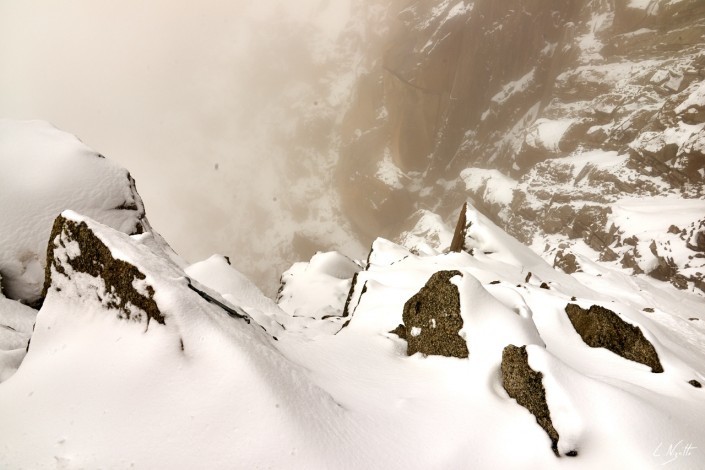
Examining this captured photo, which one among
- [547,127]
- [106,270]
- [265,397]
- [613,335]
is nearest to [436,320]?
[265,397]

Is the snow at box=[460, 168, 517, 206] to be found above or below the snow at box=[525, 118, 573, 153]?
below

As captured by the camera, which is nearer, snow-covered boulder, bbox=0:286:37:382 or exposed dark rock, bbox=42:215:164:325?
exposed dark rock, bbox=42:215:164:325

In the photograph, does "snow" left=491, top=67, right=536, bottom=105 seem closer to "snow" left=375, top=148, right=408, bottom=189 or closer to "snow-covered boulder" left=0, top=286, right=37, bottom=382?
"snow" left=375, top=148, right=408, bottom=189

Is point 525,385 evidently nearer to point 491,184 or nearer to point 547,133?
point 491,184

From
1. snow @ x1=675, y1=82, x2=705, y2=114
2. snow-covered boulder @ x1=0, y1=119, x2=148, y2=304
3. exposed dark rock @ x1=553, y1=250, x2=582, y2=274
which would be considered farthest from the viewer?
snow @ x1=675, y1=82, x2=705, y2=114

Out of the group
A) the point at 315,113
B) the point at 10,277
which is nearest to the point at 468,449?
the point at 10,277

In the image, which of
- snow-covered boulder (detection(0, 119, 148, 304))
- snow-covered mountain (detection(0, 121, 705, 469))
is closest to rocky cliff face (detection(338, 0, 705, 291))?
snow-covered mountain (detection(0, 121, 705, 469))

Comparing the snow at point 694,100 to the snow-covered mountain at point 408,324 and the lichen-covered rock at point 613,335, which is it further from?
the lichen-covered rock at point 613,335
